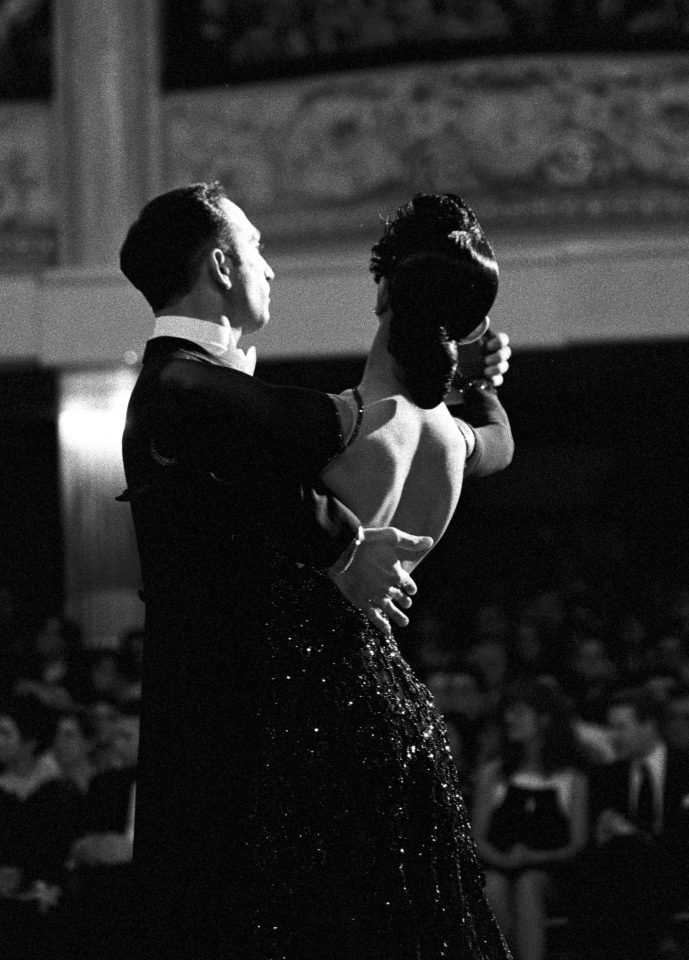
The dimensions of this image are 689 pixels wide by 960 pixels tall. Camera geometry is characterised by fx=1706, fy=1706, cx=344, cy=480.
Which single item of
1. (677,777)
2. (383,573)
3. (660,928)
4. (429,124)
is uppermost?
(429,124)

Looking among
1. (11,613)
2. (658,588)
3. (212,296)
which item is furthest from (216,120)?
(212,296)

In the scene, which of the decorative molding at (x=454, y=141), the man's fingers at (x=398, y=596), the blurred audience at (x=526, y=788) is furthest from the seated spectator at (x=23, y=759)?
the man's fingers at (x=398, y=596)

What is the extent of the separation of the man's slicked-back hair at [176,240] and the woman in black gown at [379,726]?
25cm

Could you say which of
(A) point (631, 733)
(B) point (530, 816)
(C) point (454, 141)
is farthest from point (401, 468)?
(C) point (454, 141)

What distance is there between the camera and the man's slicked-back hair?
2492 millimetres

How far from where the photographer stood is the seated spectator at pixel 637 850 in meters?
5.03

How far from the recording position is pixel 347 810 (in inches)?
91.9

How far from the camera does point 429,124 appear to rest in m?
8.57

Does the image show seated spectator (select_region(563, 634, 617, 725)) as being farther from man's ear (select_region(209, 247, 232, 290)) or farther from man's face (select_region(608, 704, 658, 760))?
man's ear (select_region(209, 247, 232, 290))

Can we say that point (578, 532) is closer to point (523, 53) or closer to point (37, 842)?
point (523, 53)

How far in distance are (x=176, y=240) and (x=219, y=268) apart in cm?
7

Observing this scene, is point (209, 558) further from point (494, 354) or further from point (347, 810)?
point (494, 354)

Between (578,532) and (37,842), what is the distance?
165 inches

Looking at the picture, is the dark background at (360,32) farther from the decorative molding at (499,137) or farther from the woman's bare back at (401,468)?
the woman's bare back at (401,468)
